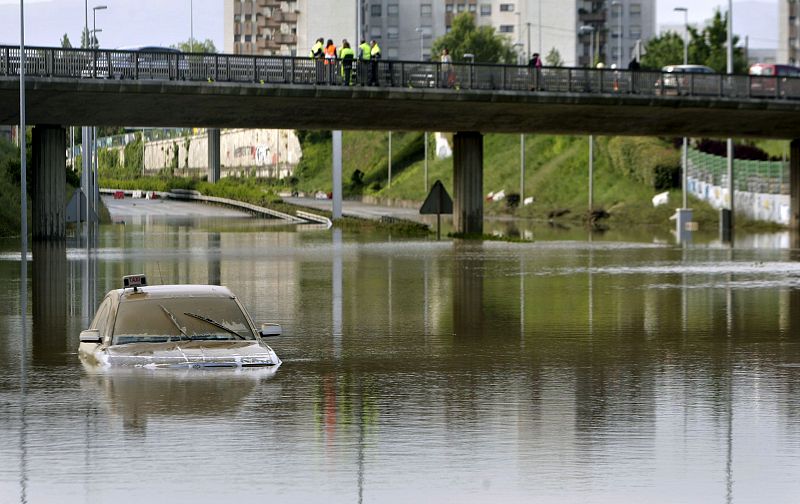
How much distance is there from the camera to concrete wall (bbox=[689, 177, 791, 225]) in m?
82.2

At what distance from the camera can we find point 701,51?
452 feet

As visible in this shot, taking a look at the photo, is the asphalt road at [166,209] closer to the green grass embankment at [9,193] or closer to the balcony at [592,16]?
the green grass embankment at [9,193]

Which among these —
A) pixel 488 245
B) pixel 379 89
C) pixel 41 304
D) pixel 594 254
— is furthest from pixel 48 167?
pixel 41 304

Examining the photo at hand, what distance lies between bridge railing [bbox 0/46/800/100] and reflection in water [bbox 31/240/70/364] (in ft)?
26.7

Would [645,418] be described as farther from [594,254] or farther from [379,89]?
[379,89]

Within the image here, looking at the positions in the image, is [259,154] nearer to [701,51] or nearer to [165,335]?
[701,51]

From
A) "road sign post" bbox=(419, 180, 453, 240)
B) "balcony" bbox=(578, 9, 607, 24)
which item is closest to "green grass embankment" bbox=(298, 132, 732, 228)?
"road sign post" bbox=(419, 180, 453, 240)

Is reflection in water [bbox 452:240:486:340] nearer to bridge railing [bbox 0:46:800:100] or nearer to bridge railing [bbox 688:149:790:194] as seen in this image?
bridge railing [bbox 0:46:800:100]

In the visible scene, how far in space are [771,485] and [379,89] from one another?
47.7 metres

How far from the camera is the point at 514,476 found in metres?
10.8

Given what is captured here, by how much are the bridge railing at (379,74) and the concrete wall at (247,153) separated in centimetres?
8629

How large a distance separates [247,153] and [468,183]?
282 feet

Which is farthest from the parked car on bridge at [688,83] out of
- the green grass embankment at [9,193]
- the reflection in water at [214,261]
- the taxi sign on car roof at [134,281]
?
the taxi sign on car roof at [134,281]

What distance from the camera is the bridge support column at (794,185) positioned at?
7556 centimetres
